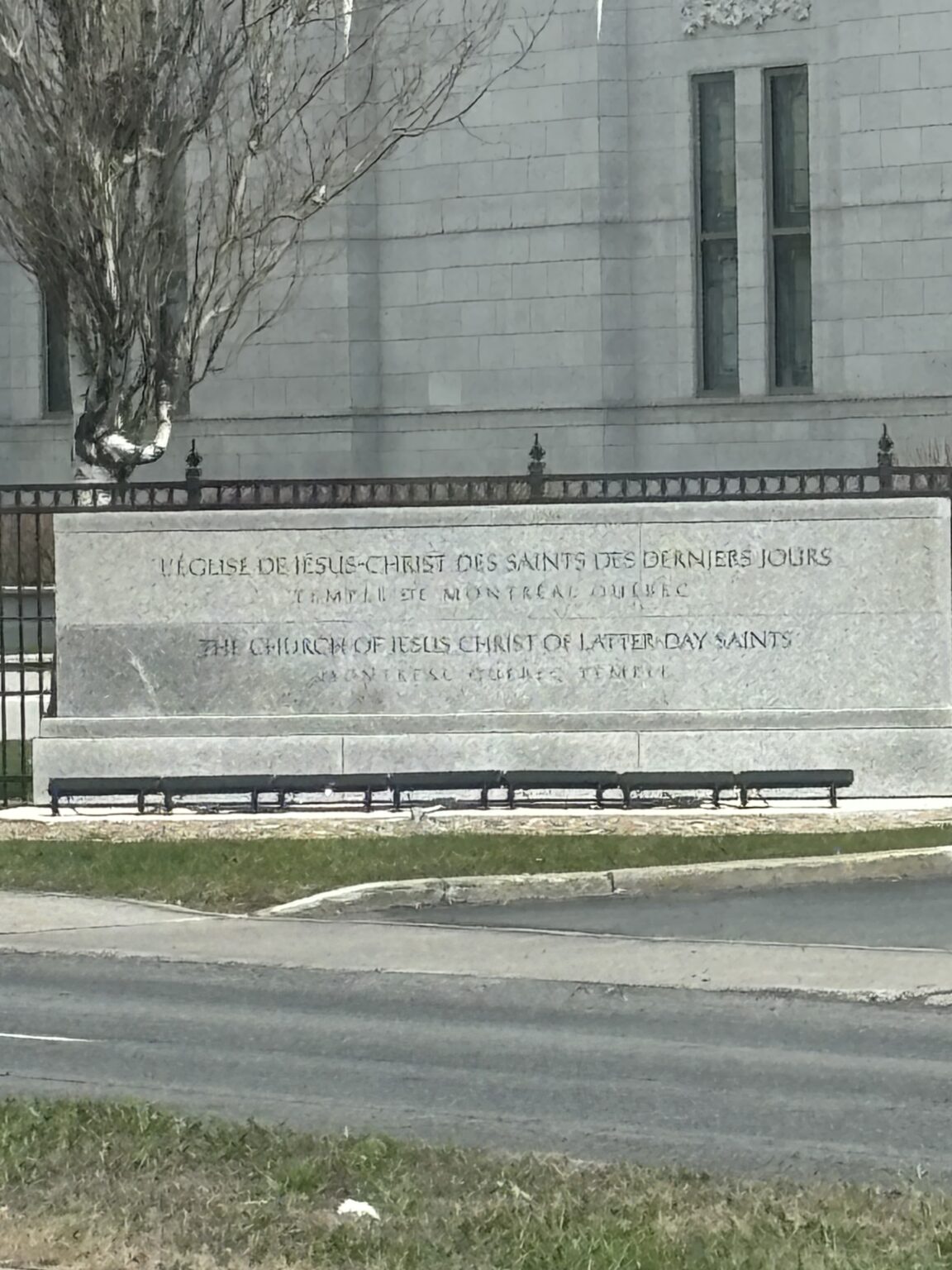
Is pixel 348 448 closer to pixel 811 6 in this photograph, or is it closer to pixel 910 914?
pixel 811 6

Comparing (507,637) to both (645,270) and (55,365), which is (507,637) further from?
(55,365)

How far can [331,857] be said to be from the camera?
1350cm

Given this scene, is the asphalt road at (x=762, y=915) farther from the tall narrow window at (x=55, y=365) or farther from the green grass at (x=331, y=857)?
the tall narrow window at (x=55, y=365)

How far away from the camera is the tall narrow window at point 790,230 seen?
90.9 feet

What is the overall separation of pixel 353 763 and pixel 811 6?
49.3 ft

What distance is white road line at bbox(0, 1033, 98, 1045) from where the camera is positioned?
895 centimetres

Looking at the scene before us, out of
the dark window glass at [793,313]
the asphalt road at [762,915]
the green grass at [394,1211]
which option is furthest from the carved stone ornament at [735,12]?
the green grass at [394,1211]

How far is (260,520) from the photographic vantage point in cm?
1672

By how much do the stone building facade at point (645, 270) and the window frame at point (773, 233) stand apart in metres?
0.04

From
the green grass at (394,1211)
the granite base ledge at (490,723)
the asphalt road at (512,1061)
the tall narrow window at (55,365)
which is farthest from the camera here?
the tall narrow window at (55,365)

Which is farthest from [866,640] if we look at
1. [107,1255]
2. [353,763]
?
[107,1255]

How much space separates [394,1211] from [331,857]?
7.57 meters

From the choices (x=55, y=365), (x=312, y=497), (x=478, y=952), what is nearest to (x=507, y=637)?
(x=312, y=497)

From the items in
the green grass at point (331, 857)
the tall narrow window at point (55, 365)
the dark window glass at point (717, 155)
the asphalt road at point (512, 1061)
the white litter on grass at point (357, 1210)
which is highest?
the dark window glass at point (717, 155)
